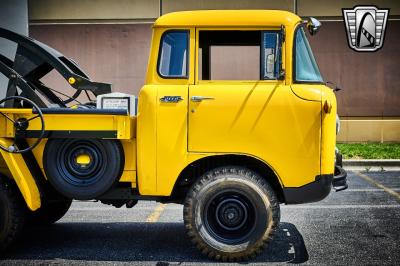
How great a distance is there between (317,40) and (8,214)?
12.6 meters

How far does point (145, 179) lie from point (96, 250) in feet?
3.35

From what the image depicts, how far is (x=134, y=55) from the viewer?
54.5 ft

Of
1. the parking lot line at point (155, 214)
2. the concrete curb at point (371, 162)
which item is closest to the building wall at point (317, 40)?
the concrete curb at point (371, 162)

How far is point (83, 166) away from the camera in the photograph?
17.2ft

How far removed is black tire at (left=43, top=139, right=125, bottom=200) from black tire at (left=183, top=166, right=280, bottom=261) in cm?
77

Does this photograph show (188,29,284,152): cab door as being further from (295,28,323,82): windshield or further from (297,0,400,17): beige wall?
(297,0,400,17): beige wall

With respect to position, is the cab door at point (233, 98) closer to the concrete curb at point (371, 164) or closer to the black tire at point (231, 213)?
the black tire at point (231, 213)

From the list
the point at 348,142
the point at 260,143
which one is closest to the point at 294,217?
the point at 260,143

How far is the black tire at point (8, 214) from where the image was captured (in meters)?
5.24

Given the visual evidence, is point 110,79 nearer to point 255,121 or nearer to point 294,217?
point 294,217

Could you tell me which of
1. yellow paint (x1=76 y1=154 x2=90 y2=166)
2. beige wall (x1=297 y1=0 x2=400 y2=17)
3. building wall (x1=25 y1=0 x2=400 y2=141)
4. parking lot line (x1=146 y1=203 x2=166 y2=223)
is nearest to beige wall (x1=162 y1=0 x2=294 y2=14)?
building wall (x1=25 y1=0 x2=400 y2=141)

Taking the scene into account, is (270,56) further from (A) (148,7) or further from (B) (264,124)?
(A) (148,7)

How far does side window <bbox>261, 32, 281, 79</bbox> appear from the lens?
5.14 meters

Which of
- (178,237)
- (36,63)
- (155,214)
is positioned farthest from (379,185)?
(36,63)
